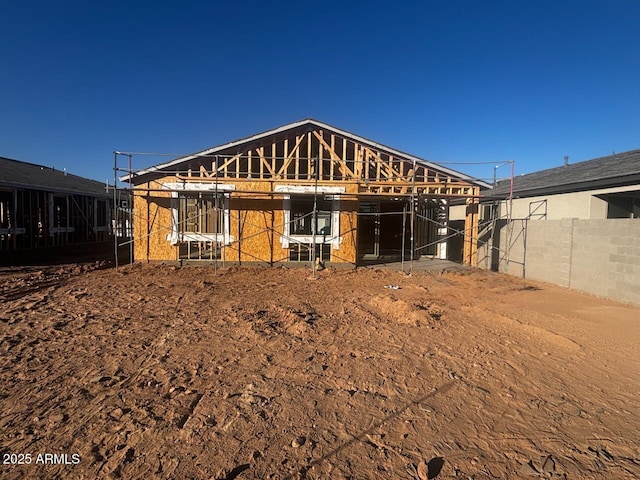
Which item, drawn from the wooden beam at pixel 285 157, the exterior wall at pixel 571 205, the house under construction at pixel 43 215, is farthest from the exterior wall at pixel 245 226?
the exterior wall at pixel 571 205

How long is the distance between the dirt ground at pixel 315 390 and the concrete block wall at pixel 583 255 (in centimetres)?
120

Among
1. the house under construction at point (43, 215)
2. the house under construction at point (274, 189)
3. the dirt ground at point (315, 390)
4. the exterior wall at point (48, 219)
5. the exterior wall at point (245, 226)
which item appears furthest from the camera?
the exterior wall at point (48, 219)

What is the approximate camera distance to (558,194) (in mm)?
12805

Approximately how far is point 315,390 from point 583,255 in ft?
31.2

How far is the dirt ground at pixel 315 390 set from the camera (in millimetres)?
2768

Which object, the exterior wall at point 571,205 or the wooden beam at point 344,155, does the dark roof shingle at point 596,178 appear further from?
the wooden beam at point 344,155

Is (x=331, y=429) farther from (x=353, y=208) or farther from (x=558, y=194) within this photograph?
(x=558, y=194)

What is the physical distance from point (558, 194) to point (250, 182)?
38.0 feet

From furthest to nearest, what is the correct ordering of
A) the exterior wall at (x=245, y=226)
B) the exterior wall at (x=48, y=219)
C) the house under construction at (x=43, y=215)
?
the exterior wall at (x=48, y=219)
the house under construction at (x=43, y=215)
the exterior wall at (x=245, y=226)

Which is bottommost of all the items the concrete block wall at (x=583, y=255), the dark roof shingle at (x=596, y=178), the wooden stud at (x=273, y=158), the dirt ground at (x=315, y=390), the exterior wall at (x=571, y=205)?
the dirt ground at (x=315, y=390)

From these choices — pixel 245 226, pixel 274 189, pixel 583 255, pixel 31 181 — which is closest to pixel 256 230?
pixel 245 226

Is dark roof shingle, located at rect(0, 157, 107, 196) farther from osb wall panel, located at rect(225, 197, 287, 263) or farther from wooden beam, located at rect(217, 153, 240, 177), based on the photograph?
osb wall panel, located at rect(225, 197, 287, 263)

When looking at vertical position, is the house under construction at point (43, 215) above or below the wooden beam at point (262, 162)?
below

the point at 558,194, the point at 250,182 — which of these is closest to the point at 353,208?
the point at 250,182
